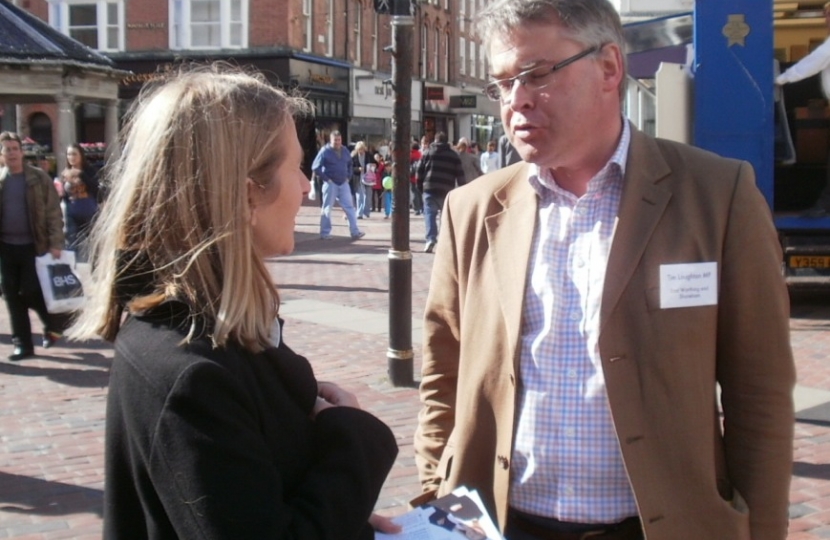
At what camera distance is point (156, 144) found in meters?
1.72

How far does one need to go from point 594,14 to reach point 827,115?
28.5 ft

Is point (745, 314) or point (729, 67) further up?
point (729, 67)

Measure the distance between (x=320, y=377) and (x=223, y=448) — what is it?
604 cm

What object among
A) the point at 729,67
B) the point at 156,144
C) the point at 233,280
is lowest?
the point at 233,280

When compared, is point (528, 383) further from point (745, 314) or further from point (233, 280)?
point (233, 280)

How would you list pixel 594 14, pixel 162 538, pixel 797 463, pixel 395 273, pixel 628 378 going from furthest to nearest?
pixel 395 273 → pixel 797 463 → pixel 594 14 → pixel 628 378 → pixel 162 538

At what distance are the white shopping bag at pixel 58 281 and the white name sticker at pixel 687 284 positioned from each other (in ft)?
24.0

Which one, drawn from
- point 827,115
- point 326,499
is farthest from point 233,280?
point 827,115

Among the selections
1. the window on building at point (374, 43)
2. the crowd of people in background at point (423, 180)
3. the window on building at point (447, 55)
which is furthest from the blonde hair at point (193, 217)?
the window on building at point (447, 55)

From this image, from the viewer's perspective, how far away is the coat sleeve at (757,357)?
7.00 ft

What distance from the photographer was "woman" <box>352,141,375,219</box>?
2512cm

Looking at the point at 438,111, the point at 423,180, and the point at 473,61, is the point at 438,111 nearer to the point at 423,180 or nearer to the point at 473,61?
the point at 473,61

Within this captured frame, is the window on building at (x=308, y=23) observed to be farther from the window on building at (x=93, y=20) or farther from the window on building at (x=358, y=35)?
the window on building at (x=93, y=20)

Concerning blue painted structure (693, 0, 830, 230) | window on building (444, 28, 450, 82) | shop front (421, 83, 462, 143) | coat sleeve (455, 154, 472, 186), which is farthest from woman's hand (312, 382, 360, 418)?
window on building (444, 28, 450, 82)
